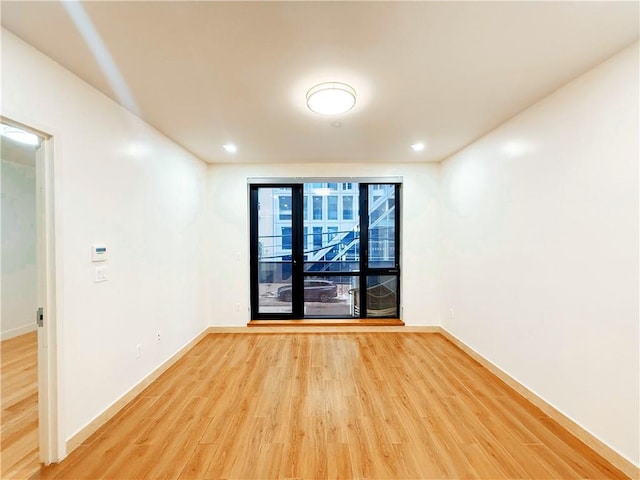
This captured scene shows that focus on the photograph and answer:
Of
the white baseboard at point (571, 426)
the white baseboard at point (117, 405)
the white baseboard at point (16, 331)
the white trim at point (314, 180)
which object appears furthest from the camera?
the white trim at point (314, 180)

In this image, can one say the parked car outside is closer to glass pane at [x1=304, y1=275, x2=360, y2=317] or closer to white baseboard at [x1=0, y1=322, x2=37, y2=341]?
glass pane at [x1=304, y1=275, x2=360, y2=317]

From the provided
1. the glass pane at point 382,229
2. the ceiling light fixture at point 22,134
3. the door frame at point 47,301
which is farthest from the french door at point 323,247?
the door frame at point 47,301

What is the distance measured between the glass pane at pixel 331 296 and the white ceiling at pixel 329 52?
2536mm

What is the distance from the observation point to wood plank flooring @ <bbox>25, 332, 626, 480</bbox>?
163cm

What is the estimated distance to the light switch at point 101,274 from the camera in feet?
6.52

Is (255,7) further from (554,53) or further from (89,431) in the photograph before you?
(89,431)

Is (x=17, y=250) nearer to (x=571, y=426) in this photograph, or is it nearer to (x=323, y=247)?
(x=323, y=247)

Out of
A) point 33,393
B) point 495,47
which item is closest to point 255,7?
point 495,47

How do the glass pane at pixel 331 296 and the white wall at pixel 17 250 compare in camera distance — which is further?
the glass pane at pixel 331 296

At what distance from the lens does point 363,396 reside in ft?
7.84

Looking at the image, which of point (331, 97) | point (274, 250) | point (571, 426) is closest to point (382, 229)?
point (274, 250)

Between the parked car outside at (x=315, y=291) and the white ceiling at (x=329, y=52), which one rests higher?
the white ceiling at (x=329, y=52)

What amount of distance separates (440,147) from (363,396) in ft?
9.83

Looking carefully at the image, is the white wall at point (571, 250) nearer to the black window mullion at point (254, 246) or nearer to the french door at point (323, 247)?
the french door at point (323, 247)
